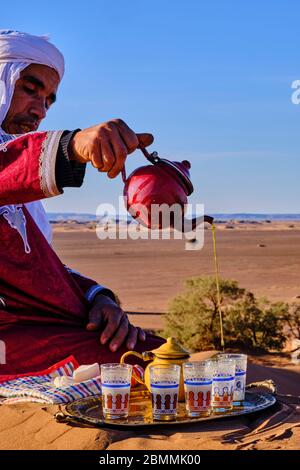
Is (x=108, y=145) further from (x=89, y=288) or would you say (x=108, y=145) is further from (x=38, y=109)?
(x=89, y=288)

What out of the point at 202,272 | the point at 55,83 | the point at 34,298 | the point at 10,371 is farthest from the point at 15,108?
the point at 202,272

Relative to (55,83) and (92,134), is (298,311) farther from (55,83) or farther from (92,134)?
(92,134)

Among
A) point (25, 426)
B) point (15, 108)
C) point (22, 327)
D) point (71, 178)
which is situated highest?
point (15, 108)

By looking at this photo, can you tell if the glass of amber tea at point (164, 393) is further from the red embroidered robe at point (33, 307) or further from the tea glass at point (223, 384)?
the red embroidered robe at point (33, 307)

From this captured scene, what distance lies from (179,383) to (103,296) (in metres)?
1.28

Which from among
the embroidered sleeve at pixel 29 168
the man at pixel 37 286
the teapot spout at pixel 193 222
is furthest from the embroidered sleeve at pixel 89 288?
the embroidered sleeve at pixel 29 168

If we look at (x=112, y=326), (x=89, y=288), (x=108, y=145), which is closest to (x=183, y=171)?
(x=108, y=145)

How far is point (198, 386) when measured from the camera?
3.84 metres

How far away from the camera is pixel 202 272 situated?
24.4 metres

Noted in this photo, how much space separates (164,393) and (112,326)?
115 centimetres

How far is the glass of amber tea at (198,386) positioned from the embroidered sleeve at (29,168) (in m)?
0.99

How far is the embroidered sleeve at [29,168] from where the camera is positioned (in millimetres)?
3662

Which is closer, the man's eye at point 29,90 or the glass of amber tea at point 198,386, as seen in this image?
the glass of amber tea at point 198,386

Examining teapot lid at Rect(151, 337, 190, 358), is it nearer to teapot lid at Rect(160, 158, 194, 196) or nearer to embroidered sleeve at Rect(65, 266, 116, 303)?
teapot lid at Rect(160, 158, 194, 196)
